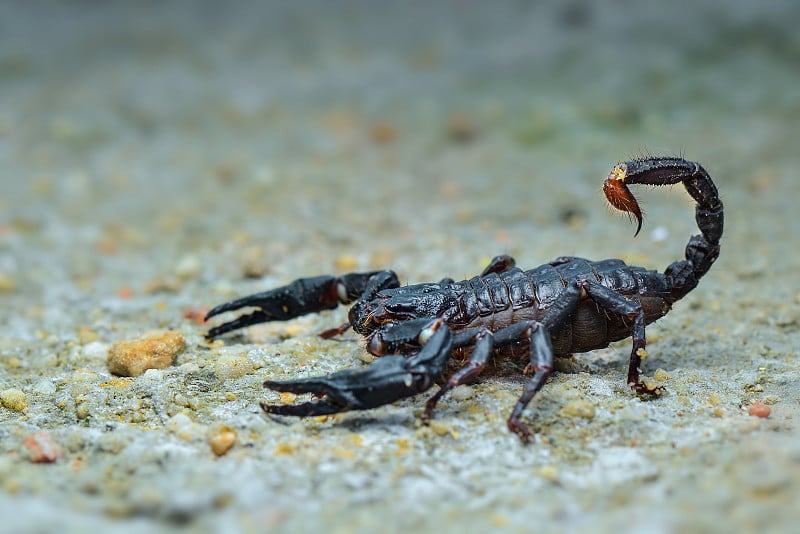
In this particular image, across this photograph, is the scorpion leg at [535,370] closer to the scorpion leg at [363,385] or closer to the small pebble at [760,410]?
the scorpion leg at [363,385]

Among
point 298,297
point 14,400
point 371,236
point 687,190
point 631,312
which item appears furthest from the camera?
point 371,236

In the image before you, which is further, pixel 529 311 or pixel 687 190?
pixel 687 190

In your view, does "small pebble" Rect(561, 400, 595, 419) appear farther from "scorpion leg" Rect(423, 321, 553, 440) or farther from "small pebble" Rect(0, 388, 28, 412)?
"small pebble" Rect(0, 388, 28, 412)

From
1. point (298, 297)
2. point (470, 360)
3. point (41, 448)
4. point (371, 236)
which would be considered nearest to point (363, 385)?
point (470, 360)

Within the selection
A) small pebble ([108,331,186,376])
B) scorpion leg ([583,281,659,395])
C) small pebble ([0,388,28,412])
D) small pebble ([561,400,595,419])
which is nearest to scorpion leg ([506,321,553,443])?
small pebble ([561,400,595,419])

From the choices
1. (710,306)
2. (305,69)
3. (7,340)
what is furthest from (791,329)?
(305,69)

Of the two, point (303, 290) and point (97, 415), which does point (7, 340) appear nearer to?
point (97, 415)

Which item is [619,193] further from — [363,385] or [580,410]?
[363,385]
